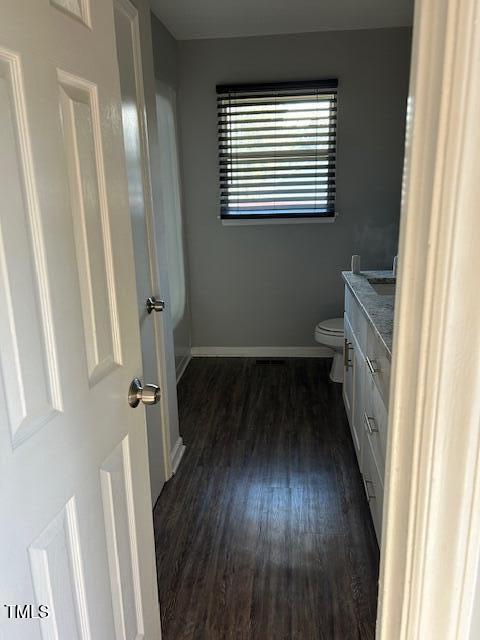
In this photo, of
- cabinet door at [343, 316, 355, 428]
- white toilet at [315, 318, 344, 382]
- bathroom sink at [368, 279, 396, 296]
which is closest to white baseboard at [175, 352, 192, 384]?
white toilet at [315, 318, 344, 382]

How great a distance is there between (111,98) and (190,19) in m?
2.78

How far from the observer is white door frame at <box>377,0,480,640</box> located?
0.57m

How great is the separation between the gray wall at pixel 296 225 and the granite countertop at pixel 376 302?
1.05 metres

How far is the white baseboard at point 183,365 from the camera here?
3.97 meters

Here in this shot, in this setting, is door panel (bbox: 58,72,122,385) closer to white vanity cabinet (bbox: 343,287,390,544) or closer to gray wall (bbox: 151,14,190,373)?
white vanity cabinet (bbox: 343,287,390,544)

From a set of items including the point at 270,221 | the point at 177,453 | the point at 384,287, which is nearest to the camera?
the point at 177,453

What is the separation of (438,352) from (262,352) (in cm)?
382

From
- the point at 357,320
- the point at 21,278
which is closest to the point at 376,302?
the point at 357,320

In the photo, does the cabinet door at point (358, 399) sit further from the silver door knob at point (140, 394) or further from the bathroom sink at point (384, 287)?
the silver door knob at point (140, 394)

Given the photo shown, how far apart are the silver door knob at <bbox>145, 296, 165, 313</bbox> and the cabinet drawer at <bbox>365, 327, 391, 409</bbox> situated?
3.01 feet

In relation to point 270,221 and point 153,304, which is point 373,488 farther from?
point 270,221

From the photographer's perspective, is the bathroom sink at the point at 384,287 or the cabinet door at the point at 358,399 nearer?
the cabinet door at the point at 358,399

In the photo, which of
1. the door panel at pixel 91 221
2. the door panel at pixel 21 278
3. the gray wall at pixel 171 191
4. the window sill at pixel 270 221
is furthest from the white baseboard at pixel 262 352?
the door panel at pixel 21 278

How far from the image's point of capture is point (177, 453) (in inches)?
108
